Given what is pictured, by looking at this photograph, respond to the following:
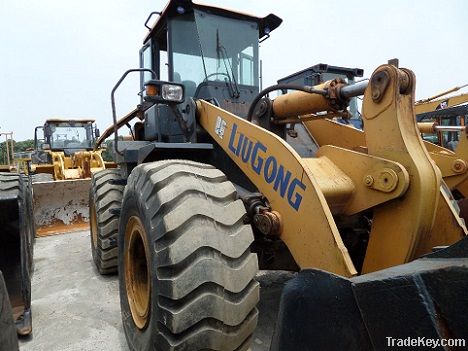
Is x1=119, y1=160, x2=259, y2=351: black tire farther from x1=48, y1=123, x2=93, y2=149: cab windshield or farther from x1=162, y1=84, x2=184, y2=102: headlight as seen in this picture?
x1=48, y1=123, x2=93, y2=149: cab windshield

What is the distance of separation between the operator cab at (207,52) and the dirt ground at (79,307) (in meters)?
1.86

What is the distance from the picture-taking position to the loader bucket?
6445mm

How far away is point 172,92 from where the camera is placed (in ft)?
9.98

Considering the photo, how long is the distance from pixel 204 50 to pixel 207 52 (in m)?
0.04

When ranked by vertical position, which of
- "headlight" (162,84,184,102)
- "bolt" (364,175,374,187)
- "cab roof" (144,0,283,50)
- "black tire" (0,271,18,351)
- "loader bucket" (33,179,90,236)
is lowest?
"loader bucket" (33,179,90,236)

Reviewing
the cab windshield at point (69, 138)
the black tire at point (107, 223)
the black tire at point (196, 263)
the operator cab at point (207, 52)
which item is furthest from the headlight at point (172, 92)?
the cab windshield at point (69, 138)

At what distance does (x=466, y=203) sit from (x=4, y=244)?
157 inches

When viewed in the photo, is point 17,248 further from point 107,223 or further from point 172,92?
point 172,92

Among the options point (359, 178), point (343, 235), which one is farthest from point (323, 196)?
point (343, 235)

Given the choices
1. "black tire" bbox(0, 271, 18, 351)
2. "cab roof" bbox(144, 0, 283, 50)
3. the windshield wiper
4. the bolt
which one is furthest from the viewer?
the windshield wiper

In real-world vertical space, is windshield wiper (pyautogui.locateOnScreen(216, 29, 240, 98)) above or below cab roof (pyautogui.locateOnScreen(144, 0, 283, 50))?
below

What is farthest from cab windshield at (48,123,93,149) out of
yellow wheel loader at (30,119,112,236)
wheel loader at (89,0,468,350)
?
wheel loader at (89,0,468,350)

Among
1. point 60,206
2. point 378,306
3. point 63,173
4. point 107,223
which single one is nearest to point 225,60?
point 107,223

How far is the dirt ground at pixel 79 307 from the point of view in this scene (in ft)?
9.21
